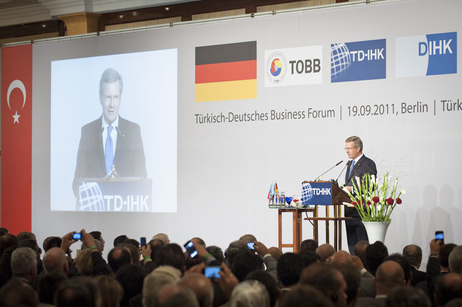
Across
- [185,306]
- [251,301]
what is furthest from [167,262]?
[185,306]

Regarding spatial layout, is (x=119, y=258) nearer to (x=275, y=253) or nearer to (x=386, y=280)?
(x=275, y=253)

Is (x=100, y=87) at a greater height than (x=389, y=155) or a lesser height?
greater

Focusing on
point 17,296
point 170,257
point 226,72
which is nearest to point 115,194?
point 226,72

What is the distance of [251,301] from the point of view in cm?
233

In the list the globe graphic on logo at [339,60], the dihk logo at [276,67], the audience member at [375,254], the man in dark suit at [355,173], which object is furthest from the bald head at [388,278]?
the dihk logo at [276,67]

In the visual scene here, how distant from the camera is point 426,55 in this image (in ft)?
23.4

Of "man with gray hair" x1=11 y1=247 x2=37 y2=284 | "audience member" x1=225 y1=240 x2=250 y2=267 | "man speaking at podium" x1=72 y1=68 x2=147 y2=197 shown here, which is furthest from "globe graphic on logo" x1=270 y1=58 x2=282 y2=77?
"man with gray hair" x1=11 y1=247 x2=37 y2=284

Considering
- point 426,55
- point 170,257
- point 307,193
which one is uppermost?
point 426,55

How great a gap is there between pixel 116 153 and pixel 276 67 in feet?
8.97

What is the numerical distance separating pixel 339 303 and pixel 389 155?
5.03 m

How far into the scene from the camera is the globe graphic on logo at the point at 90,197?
9102 mm

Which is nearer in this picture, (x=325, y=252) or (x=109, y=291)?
(x=109, y=291)

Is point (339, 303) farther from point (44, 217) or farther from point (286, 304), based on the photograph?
point (44, 217)

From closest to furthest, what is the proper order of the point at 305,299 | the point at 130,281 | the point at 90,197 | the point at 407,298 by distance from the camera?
1. the point at 305,299
2. the point at 407,298
3. the point at 130,281
4. the point at 90,197
